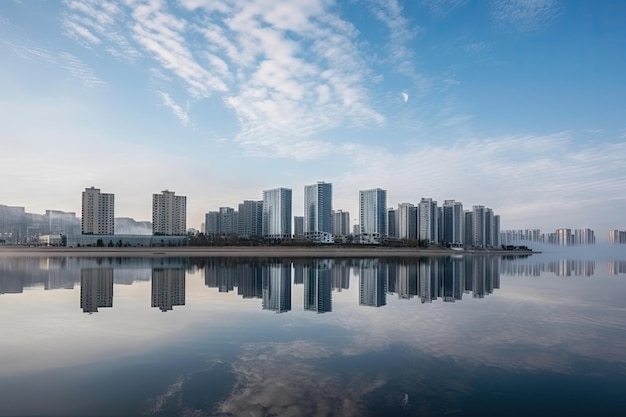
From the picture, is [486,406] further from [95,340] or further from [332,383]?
[95,340]

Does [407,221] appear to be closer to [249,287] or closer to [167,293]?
[249,287]

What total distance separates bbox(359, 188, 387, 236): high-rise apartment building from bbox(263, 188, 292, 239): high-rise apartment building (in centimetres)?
2736

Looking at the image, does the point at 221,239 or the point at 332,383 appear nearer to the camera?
the point at 332,383

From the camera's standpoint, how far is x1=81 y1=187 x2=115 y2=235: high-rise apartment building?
130 m

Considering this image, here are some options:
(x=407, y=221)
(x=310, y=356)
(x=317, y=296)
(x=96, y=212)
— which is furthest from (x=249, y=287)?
(x=407, y=221)

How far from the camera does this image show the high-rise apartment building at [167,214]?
449 ft

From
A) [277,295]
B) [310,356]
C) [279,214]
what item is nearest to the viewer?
[310,356]

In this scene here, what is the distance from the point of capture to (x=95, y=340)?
41.6ft

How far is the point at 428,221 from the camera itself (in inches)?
6127

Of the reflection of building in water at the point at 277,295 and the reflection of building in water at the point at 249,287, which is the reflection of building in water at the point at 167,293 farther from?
the reflection of building in water at the point at 277,295

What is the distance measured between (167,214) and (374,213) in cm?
6895

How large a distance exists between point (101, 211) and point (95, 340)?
13313 cm

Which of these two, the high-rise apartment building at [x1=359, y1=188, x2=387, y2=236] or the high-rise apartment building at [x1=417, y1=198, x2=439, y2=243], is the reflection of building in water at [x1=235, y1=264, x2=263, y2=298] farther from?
the high-rise apartment building at [x1=417, y1=198, x2=439, y2=243]

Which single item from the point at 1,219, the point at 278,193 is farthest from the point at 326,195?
the point at 1,219
